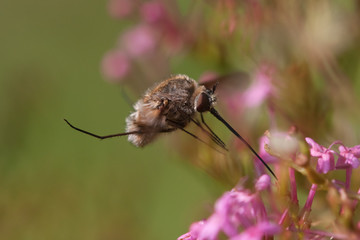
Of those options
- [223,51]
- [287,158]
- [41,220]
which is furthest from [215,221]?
[41,220]

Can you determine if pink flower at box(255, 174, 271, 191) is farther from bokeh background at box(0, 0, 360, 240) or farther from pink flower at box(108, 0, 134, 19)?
pink flower at box(108, 0, 134, 19)

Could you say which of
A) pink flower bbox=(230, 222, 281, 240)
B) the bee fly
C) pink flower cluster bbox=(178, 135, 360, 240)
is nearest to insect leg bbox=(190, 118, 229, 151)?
the bee fly

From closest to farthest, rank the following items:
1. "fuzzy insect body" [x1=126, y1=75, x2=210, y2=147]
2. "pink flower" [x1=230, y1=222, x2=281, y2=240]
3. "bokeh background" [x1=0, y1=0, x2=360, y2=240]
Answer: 1. "pink flower" [x1=230, y1=222, x2=281, y2=240]
2. "fuzzy insect body" [x1=126, y1=75, x2=210, y2=147]
3. "bokeh background" [x1=0, y1=0, x2=360, y2=240]

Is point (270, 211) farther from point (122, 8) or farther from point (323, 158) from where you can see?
point (122, 8)

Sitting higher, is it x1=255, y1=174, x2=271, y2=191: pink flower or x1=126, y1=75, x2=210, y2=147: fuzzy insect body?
x1=126, y1=75, x2=210, y2=147: fuzzy insect body

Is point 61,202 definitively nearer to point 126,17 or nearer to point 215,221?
point 126,17

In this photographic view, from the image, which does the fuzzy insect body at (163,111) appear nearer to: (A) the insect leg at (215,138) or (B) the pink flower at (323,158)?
(A) the insect leg at (215,138)
